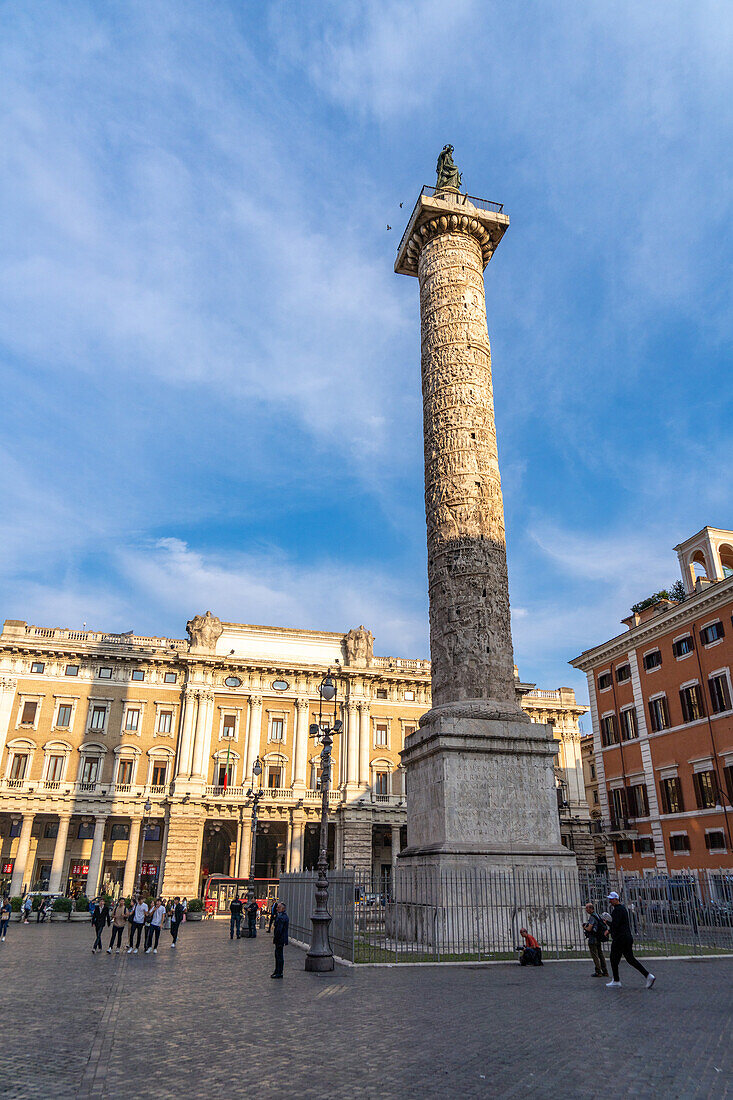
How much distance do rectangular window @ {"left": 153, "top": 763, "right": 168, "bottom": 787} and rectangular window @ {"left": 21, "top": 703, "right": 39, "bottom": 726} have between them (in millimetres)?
6567

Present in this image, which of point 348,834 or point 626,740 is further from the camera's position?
point 348,834

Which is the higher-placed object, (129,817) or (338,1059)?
(129,817)

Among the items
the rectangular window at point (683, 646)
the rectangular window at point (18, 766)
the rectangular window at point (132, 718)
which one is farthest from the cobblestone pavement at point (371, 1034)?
the rectangular window at point (132, 718)

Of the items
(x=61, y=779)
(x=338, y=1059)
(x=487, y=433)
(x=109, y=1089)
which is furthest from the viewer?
(x=61, y=779)

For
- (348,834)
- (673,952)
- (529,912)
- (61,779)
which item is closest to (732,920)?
(673,952)

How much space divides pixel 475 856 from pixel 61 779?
30.5m

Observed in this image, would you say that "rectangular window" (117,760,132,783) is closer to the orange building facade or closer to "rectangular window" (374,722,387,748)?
"rectangular window" (374,722,387,748)

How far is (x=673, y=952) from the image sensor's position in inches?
512

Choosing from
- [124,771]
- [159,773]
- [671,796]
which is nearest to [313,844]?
[159,773]

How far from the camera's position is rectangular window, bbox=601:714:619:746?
30.0 meters

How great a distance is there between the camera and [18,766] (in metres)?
36.8

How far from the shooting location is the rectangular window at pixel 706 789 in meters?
23.9

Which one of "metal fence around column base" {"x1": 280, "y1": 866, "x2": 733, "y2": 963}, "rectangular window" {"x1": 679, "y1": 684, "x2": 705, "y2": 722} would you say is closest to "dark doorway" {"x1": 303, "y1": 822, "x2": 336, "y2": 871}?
"rectangular window" {"x1": 679, "y1": 684, "x2": 705, "y2": 722}

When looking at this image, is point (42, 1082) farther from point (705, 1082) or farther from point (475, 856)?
point (475, 856)
